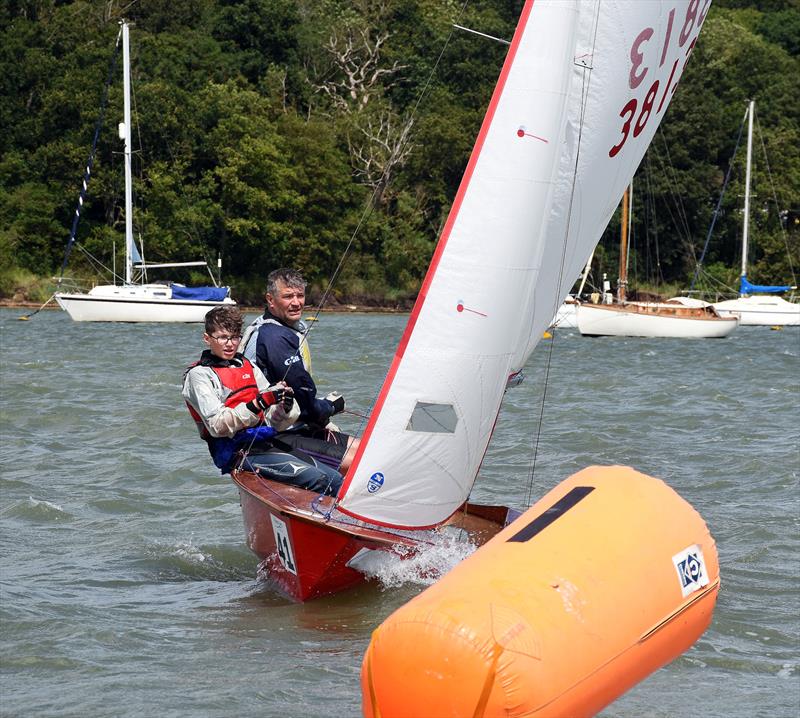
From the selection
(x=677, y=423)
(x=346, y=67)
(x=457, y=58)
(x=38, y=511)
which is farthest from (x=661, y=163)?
(x=38, y=511)

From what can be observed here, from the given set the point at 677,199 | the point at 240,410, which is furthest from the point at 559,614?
the point at 677,199

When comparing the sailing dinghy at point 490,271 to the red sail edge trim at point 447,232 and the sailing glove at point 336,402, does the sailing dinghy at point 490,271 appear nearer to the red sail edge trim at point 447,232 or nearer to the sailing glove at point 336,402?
the red sail edge trim at point 447,232

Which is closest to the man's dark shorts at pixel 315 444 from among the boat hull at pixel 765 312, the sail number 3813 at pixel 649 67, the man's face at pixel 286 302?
the man's face at pixel 286 302

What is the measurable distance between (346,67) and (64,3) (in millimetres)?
10276

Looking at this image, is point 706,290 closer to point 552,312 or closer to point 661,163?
point 661,163

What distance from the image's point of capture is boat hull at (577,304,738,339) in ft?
91.4

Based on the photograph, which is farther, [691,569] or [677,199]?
[677,199]

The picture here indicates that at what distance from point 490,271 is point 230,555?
227cm

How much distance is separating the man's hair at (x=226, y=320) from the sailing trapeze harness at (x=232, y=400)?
0.44 ft

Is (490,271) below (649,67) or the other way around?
below

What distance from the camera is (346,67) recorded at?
47594 mm

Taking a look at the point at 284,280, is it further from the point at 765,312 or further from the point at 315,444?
the point at 765,312

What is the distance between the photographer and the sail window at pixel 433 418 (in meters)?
4.92

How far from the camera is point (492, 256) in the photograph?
494cm
